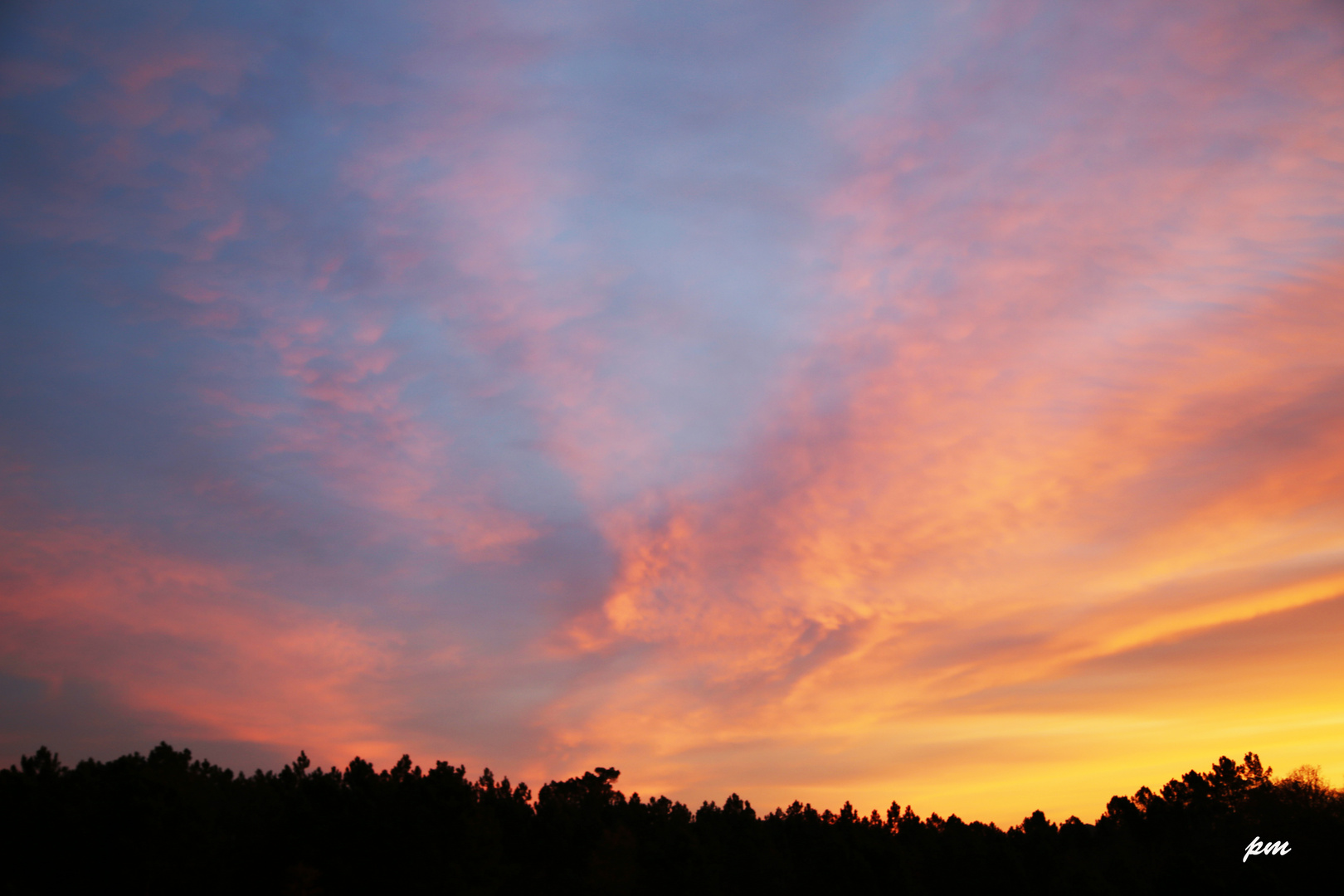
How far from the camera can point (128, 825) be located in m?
57.1

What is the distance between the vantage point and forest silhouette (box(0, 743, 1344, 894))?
57625mm

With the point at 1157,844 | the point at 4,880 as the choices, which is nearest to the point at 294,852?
the point at 4,880

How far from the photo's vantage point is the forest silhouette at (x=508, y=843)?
57.6m

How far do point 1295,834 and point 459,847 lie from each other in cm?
9867

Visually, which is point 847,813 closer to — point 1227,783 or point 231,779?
point 1227,783

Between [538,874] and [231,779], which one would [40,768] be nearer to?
[231,779]

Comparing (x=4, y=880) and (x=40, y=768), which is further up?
(x=40, y=768)

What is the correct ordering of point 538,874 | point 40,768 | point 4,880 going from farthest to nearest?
1. point 538,874
2. point 40,768
3. point 4,880

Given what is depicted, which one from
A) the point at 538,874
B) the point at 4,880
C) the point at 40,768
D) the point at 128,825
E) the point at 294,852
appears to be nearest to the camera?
the point at 4,880

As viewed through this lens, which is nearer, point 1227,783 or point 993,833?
point 993,833

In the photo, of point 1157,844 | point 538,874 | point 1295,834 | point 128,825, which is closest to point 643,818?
point 538,874

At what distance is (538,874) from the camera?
79812mm

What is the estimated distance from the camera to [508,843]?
8306cm

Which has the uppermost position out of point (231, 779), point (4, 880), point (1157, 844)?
point (231, 779)
